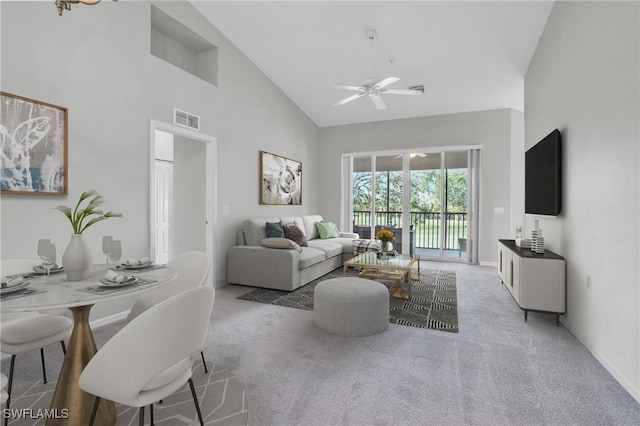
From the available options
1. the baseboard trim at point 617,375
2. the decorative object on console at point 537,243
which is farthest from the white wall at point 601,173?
the decorative object on console at point 537,243

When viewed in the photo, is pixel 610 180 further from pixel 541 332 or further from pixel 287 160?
pixel 287 160

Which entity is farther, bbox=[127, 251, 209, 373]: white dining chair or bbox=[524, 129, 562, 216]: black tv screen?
bbox=[524, 129, 562, 216]: black tv screen

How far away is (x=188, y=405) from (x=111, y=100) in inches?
112

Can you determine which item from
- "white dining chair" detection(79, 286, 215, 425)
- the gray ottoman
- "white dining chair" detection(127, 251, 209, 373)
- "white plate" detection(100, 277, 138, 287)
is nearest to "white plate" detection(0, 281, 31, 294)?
"white plate" detection(100, 277, 138, 287)

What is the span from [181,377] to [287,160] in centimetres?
506

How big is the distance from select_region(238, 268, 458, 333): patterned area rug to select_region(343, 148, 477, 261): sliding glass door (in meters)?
1.74

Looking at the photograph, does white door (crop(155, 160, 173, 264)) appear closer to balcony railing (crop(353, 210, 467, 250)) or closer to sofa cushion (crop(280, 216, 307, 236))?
sofa cushion (crop(280, 216, 307, 236))

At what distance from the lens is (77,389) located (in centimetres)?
157

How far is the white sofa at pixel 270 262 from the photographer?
4.20 meters

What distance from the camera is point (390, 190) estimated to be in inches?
276

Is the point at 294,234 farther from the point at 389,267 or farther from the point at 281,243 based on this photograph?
the point at 389,267

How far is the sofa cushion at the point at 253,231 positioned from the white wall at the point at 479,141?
2888 millimetres

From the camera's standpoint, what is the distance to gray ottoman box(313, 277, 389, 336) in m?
2.80

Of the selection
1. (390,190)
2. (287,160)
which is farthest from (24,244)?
(390,190)
